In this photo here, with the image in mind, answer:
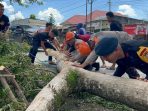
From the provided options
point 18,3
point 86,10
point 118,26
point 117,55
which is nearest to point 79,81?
point 117,55

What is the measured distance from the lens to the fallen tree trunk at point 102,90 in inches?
169

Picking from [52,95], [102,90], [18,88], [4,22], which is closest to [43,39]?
[4,22]

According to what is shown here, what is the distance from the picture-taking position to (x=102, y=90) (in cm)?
498

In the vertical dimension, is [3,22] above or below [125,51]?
above

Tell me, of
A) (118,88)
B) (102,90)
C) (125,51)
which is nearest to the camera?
(118,88)

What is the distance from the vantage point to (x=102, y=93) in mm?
5000

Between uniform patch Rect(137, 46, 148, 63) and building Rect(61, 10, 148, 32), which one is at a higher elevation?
uniform patch Rect(137, 46, 148, 63)

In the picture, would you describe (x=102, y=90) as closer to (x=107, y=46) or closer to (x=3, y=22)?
(x=107, y=46)

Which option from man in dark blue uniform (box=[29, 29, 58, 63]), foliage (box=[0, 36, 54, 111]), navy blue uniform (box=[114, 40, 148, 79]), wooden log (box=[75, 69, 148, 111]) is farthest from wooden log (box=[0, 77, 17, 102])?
man in dark blue uniform (box=[29, 29, 58, 63])

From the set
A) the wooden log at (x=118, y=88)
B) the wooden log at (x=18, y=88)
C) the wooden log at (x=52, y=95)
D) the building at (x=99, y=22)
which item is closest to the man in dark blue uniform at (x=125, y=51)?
the wooden log at (x=118, y=88)

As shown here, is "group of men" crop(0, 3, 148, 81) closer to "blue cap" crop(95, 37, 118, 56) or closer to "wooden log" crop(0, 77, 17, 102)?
"blue cap" crop(95, 37, 118, 56)

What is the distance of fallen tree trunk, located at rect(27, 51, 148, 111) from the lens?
430 cm

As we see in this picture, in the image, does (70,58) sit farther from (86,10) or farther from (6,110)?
(86,10)

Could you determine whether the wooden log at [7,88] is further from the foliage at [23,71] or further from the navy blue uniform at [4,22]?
the navy blue uniform at [4,22]
